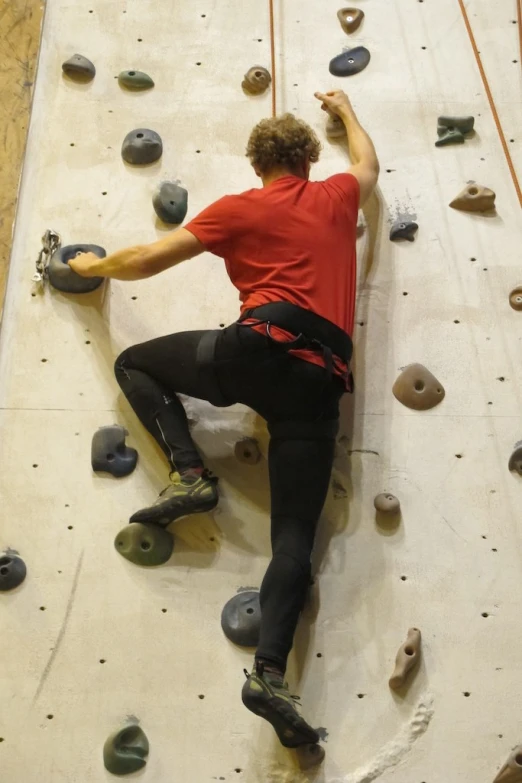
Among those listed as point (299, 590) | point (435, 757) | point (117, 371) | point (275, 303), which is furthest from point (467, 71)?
point (435, 757)

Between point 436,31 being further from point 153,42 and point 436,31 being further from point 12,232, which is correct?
point 12,232

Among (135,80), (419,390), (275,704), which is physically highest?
(135,80)

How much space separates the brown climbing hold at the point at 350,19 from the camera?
8.29 feet

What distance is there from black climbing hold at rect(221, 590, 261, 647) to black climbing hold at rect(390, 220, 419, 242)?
0.96 meters

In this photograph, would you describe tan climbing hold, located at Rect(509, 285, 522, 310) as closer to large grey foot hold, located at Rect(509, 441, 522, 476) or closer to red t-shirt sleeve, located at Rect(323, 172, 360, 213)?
large grey foot hold, located at Rect(509, 441, 522, 476)

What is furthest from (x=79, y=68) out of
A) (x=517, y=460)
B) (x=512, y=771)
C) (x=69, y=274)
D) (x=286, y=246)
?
(x=512, y=771)

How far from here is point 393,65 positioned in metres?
2.50

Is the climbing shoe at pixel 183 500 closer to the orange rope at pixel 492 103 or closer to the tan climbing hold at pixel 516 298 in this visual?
the tan climbing hold at pixel 516 298

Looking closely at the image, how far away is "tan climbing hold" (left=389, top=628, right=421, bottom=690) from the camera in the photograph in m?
1.87

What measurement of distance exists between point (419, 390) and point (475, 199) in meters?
0.54

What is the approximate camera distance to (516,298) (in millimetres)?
2199

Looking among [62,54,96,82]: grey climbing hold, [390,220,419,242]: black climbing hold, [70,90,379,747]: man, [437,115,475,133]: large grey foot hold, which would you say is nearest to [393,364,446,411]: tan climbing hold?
[70,90,379,747]: man

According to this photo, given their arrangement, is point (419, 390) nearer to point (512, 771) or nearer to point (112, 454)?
point (112, 454)

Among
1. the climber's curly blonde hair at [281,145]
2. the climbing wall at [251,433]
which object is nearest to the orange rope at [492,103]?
the climbing wall at [251,433]
